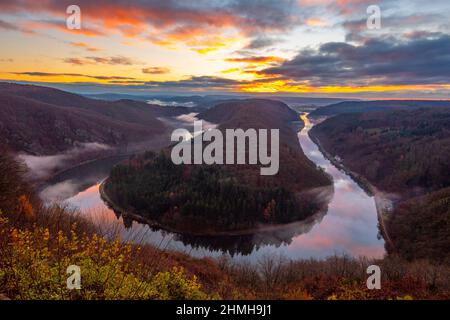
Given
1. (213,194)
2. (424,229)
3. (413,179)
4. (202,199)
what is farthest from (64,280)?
(413,179)

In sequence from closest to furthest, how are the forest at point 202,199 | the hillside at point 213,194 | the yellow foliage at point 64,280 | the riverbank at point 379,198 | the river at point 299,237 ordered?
the yellow foliage at point 64,280
the river at point 299,237
the forest at point 202,199
the hillside at point 213,194
the riverbank at point 379,198

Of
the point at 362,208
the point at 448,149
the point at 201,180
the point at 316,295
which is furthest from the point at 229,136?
the point at 316,295

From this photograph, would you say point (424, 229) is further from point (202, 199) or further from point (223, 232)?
point (202, 199)

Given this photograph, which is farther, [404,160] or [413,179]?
[404,160]

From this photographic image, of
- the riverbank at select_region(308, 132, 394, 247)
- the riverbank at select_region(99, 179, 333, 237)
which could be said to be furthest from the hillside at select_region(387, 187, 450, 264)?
the riverbank at select_region(99, 179, 333, 237)

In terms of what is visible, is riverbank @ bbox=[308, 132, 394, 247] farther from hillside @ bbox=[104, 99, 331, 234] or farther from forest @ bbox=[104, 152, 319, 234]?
forest @ bbox=[104, 152, 319, 234]

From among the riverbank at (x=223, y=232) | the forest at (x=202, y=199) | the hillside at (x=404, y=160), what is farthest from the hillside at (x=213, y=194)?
the hillside at (x=404, y=160)

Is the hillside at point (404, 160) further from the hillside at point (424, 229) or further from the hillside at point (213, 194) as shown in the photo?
the hillside at point (424, 229)

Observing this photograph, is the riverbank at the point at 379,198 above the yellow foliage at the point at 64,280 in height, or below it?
below

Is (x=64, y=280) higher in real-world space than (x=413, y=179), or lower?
higher
